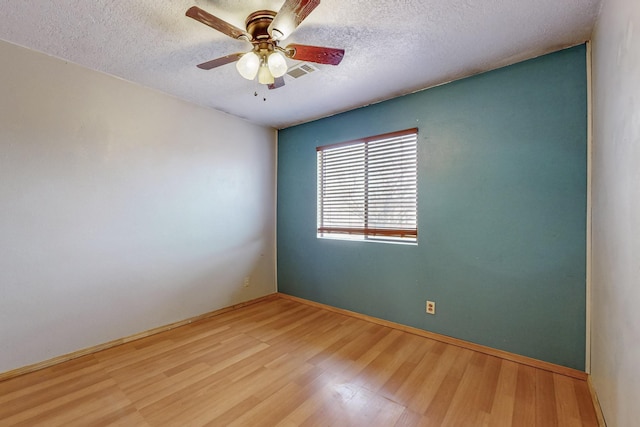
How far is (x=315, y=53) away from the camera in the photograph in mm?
1654

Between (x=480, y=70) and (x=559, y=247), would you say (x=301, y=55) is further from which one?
(x=559, y=247)

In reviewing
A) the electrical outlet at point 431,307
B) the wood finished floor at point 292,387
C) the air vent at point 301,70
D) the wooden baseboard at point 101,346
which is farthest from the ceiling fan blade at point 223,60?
the electrical outlet at point 431,307

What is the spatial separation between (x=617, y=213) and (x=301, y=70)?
2227mm

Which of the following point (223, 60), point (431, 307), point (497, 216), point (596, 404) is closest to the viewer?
point (596, 404)

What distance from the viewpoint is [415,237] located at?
265 centimetres

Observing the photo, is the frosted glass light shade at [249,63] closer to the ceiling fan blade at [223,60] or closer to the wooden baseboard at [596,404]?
the ceiling fan blade at [223,60]

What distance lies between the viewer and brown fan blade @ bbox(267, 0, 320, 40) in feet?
4.12

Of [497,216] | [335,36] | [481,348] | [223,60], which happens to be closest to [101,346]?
[223,60]

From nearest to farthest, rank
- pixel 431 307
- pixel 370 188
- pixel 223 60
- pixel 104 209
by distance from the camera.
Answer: pixel 223 60, pixel 104 209, pixel 431 307, pixel 370 188

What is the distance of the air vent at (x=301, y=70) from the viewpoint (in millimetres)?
2164

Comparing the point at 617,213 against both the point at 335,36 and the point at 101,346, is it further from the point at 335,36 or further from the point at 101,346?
the point at 101,346

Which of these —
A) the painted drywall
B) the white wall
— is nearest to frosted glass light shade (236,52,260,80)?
the painted drywall

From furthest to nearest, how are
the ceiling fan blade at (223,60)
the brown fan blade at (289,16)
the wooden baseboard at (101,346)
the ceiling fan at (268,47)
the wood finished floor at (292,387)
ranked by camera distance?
the wooden baseboard at (101,346)
the ceiling fan blade at (223,60)
the wood finished floor at (292,387)
the ceiling fan at (268,47)
the brown fan blade at (289,16)

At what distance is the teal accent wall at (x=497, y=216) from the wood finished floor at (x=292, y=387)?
32 cm
